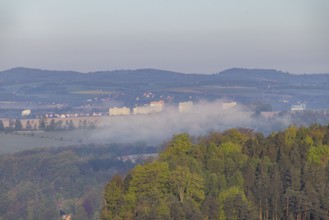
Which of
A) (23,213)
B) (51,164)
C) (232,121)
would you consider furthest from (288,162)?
(232,121)

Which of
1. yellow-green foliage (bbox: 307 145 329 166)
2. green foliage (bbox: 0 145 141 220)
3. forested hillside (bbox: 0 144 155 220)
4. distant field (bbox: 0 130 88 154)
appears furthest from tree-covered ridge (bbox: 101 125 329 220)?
distant field (bbox: 0 130 88 154)

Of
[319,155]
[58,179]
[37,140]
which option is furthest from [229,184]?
[37,140]

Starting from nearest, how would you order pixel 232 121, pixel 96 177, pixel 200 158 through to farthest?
pixel 200 158 → pixel 96 177 → pixel 232 121

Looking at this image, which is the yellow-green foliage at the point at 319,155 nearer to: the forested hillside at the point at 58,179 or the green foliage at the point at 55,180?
the green foliage at the point at 55,180

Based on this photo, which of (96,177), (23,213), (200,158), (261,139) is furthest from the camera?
(96,177)

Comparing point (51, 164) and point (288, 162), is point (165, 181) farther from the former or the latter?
point (51, 164)

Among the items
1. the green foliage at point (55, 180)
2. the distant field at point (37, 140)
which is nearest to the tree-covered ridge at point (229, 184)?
the green foliage at point (55, 180)

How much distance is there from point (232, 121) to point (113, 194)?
375 feet

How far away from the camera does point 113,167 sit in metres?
153

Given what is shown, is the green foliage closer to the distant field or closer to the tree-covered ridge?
the distant field

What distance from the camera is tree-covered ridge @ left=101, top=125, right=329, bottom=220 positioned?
212 ft

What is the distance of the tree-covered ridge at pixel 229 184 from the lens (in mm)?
64625

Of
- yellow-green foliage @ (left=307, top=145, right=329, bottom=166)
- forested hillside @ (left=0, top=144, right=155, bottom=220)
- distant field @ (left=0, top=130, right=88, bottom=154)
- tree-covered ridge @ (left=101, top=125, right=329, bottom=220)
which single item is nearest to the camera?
tree-covered ridge @ (left=101, top=125, right=329, bottom=220)

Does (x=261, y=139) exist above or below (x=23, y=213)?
above
